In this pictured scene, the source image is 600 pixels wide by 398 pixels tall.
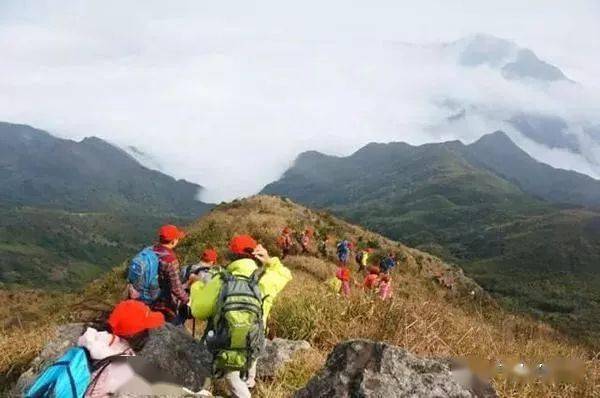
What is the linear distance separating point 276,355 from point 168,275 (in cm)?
227

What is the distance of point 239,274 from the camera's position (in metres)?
7.46

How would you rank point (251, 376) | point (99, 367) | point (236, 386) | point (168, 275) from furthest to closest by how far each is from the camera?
point (168, 275), point (251, 376), point (236, 386), point (99, 367)

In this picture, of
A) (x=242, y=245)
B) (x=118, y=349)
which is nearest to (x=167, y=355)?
(x=118, y=349)

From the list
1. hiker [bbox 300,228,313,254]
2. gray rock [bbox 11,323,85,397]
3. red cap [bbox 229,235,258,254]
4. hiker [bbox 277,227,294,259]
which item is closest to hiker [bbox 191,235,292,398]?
red cap [bbox 229,235,258,254]

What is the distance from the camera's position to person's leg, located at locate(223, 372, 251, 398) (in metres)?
6.90

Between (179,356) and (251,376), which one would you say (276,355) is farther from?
(179,356)

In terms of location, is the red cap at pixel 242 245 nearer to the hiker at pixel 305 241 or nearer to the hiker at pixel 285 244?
the hiker at pixel 285 244

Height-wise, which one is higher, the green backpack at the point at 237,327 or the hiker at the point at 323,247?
the green backpack at the point at 237,327

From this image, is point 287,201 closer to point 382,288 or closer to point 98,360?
point 382,288

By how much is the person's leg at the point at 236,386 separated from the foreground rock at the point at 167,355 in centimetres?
30

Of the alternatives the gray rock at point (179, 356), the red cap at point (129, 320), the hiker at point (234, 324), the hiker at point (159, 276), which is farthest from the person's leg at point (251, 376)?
the hiker at point (159, 276)

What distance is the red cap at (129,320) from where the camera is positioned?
19.7ft

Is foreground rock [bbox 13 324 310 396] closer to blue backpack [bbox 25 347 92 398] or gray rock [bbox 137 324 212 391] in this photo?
gray rock [bbox 137 324 212 391]

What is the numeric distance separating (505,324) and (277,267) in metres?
5.17
